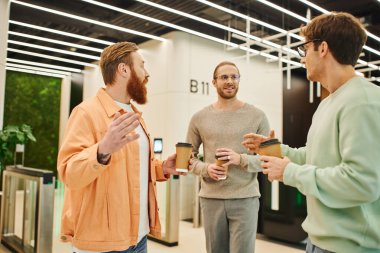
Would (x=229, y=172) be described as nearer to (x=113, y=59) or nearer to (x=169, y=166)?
(x=169, y=166)

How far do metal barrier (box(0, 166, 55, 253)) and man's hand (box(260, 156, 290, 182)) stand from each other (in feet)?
10.3

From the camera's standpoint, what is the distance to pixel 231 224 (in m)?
2.07

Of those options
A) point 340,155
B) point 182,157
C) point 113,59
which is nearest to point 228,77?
point 182,157

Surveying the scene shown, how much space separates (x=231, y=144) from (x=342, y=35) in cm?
101

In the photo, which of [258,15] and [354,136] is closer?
[354,136]

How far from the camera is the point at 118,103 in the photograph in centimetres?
166

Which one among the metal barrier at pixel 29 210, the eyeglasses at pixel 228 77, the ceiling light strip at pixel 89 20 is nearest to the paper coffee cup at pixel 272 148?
the eyeglasses at pixel 228 77

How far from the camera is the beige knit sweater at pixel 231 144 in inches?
81.1

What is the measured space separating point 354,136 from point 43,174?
3.52 metres

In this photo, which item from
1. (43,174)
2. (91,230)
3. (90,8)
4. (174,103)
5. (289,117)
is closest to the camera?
(91,230)

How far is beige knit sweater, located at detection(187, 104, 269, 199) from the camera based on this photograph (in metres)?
2.06

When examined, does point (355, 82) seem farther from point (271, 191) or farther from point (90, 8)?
point (90, 8)

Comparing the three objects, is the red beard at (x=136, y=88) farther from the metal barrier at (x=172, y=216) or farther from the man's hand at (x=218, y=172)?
the metal barrier at (x=172, y=216)

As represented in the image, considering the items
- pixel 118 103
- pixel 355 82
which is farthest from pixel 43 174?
pixel 355 82
